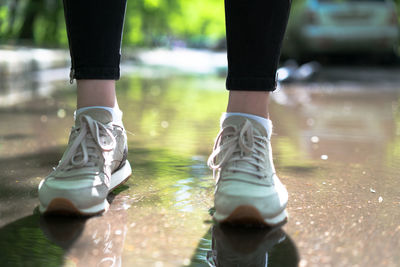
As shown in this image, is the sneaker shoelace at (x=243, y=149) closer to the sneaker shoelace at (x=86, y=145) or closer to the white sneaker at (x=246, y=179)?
the white sneaker at (x=246, y=179)

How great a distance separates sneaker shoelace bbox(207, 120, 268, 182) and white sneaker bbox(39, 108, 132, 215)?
12.9 inches

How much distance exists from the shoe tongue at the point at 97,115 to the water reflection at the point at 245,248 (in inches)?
18.6

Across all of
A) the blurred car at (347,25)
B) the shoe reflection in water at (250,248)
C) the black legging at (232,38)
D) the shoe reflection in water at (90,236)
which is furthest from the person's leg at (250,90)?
the blurred car at (347,25)

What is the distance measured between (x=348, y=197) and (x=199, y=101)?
10.9ft

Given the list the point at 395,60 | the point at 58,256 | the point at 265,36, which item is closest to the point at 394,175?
the point at 265,36

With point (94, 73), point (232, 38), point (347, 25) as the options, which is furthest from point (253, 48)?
point (347, 25)

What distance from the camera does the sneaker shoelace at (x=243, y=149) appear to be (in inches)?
64.0

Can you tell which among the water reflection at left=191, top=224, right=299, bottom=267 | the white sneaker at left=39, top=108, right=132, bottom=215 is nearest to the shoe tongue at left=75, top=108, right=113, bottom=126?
the white sneaker at left=39, top=108, right=132, bottom=215

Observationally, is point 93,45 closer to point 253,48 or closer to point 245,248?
point 253,48

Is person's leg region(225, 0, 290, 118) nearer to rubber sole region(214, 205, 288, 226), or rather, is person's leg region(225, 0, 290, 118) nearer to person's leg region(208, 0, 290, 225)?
person's leg region(208, 0, 290, 225)

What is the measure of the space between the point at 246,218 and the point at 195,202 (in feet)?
0.89

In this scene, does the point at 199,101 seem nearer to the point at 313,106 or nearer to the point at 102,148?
the point at 313,106

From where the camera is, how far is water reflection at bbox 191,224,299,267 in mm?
1299

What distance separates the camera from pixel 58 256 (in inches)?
51.4
